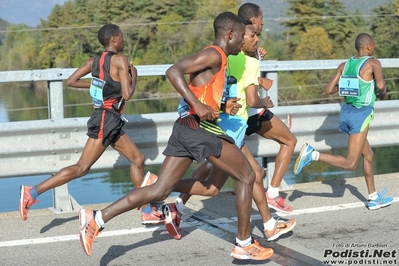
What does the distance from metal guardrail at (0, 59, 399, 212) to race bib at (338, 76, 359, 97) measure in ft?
2.21

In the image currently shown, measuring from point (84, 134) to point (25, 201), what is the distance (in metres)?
1.11

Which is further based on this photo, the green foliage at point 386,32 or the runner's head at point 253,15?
the green foliage at point 386,32

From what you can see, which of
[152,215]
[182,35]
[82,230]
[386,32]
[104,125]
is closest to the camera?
[82,230]

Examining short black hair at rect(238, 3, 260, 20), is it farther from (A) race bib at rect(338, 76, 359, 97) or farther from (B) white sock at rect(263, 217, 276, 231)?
(B) white sock at rect(263, 217, 276, 231)

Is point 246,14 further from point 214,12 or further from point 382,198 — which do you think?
point 214,12

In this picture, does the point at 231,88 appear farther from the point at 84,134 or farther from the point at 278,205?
the point at 84,134

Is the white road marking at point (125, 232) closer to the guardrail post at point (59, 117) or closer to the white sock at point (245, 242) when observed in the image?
the guardrail post at point (59, 117)

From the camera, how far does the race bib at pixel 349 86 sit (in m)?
8.24

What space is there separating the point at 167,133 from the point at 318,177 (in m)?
9.98

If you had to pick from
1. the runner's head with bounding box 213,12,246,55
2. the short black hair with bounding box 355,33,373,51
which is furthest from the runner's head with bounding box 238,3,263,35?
the runner's head with bounding box 213,12,246,55

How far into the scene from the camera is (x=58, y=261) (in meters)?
6.45

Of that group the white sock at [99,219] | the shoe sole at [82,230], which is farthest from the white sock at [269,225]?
the shoe sole at [82,230]

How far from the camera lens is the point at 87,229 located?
240 inches

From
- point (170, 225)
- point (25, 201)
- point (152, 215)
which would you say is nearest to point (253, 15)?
point (152, 215)
